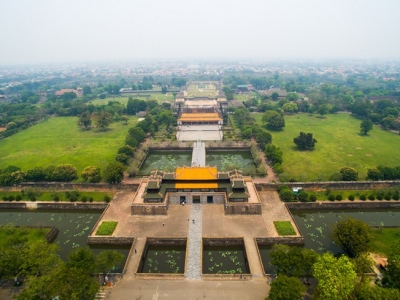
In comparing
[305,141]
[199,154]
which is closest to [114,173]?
[199,154]

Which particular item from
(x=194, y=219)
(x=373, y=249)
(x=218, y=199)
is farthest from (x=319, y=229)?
(x=194, y=219)

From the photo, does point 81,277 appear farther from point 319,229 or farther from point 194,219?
point 319,229

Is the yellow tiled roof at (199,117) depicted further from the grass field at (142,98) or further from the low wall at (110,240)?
the low wall at (110,240)

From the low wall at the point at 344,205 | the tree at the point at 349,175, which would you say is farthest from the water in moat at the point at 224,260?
the tree at the point at 349,175

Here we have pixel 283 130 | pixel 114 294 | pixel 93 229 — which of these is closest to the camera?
pixel 114 294

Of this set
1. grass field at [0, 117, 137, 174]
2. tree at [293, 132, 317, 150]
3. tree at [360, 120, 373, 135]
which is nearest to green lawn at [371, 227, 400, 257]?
tree at [293, 132, 317, 150]

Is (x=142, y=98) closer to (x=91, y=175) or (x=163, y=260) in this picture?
(x=91, y=175)
